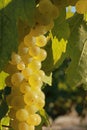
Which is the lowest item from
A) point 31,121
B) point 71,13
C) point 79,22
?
point 31,121

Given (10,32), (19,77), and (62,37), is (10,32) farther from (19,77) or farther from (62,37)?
(62,37)

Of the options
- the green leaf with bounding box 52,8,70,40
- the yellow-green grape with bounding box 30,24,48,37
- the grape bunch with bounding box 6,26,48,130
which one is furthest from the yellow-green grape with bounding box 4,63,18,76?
the green leaf with bounding box 52,8,70,40

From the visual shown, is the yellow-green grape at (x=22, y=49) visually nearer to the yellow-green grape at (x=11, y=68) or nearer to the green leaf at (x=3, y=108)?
the yellow-green grape at (x=11, y=68)

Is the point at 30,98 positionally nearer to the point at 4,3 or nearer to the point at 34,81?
the point at 34,81

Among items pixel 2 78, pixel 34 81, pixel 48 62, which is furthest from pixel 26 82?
pixel 48 62

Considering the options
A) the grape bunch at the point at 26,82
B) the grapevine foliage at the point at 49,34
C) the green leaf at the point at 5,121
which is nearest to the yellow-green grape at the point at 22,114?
the grape bunch at the point at 26,82

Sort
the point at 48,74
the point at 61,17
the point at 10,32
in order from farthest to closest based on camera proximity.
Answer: the point at 48,74, the point at 61,17, the point at 10,32

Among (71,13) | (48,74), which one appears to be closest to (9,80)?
(48,74)
